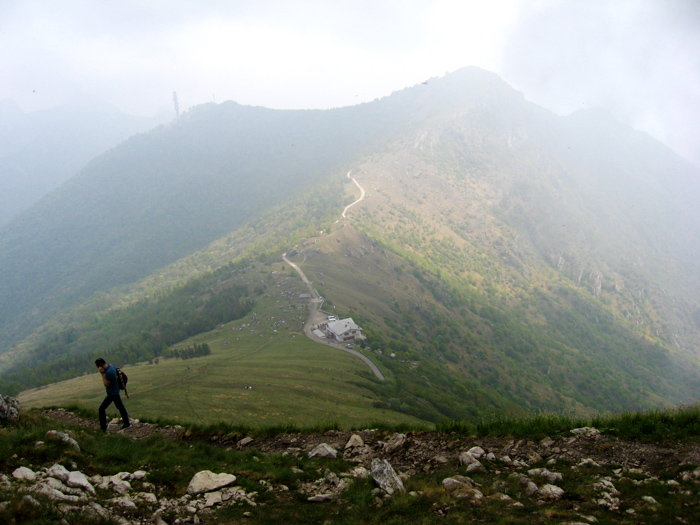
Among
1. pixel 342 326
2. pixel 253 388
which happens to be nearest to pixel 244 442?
pixel 253 388

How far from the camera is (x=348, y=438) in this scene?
12570 mm

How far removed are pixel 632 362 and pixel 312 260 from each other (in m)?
137

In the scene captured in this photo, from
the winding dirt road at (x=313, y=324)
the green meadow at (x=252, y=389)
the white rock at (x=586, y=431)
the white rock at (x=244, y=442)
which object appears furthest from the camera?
the winding dirt road at (x=313, y=324)

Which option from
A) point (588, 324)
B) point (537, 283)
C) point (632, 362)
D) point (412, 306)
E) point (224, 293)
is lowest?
point (632, 362)

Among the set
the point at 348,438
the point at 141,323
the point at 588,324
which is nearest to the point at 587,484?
the point at 348,438

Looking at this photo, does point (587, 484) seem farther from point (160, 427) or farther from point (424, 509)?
point (160, 427)

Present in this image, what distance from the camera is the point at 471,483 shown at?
8.55 meters

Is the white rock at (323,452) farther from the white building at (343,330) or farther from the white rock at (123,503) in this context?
the white building at (343,330)

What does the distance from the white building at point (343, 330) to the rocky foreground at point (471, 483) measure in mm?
58046

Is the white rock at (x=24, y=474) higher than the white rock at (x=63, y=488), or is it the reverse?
the white rock at (x=24, y=474)

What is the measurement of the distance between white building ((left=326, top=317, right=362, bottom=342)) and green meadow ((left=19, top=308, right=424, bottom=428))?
5.88m

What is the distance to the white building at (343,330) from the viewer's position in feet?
225

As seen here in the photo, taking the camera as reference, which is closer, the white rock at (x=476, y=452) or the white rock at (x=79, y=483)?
the white rock at (x=79, y=483)

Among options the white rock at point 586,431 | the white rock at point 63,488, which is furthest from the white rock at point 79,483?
the white rock at point 586,431
